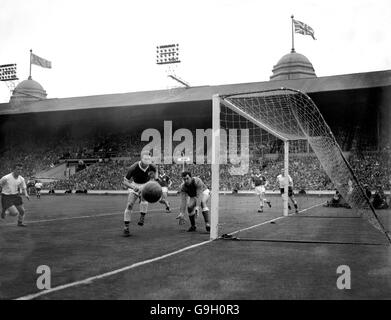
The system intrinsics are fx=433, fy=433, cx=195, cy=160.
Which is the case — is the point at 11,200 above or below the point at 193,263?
above

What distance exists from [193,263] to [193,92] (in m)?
38.6

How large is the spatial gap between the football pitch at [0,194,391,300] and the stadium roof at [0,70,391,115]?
2392 centimetres

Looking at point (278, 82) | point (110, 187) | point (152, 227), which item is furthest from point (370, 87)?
point (152, 227)

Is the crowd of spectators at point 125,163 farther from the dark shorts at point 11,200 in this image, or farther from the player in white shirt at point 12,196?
the dark shorts at point 11,200

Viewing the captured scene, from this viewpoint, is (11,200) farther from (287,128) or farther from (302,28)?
(302,28)

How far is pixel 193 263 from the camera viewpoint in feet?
21.5

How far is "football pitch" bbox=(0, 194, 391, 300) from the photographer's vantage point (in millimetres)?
4859

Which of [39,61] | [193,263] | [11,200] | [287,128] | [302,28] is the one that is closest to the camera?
[193,263]

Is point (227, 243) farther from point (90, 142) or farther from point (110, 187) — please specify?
point (90, 142)

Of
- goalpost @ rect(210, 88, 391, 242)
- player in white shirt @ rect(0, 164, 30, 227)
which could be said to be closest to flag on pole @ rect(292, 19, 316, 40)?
goalpost @ rect(210, 88, 391, 242)

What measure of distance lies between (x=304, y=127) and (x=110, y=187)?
2967 cm

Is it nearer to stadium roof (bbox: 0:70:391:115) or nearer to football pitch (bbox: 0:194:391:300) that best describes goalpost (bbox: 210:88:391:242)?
football pitch (bbox: 0:194:391:300)

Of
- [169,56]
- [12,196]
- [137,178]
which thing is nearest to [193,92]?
[169,56]

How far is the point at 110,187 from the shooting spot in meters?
43.0
